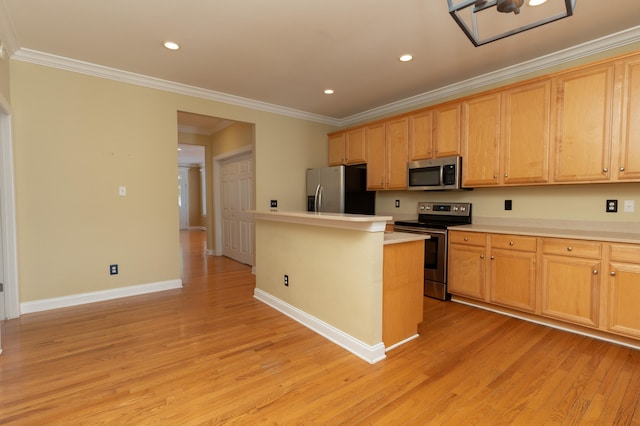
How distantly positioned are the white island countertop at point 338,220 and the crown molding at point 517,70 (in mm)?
2428

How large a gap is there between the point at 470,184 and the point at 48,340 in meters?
→ 4.35

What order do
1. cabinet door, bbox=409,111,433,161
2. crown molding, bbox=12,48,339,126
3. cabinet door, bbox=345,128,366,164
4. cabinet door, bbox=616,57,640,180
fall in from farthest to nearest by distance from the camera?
cabinet door, bbox=345,128,366,164 < cabinet door, bbox=409,111,433,161 < crown molding, bbox=12,48,339,126 < cabinet door, bbox=616,57,640,180

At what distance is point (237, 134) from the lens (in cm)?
550

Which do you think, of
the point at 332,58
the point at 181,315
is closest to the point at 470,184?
the point at 332,58

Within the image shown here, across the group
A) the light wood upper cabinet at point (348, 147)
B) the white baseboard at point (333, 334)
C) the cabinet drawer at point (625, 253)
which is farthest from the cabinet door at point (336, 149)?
the cabinet drawer at point (625, 253)

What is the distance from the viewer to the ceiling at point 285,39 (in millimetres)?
2340

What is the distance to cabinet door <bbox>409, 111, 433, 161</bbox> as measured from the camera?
3.89 metres

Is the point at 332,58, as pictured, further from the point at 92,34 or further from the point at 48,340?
the point at 48,340

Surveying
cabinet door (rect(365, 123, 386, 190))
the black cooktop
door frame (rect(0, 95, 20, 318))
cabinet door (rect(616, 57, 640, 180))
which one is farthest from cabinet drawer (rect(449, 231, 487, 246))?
door frame (rect(0, 95, 20, 318))

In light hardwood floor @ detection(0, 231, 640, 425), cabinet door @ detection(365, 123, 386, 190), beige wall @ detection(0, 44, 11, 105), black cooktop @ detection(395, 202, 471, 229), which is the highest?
beige wall @ detection(0, 44, 11, 105)

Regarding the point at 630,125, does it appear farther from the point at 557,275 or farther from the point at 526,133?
the point at 557,275

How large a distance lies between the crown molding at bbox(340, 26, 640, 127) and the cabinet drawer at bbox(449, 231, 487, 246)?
181 centimetres

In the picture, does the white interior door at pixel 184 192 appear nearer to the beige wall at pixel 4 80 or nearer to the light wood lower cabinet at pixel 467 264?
the beige wall at pixel 4 80

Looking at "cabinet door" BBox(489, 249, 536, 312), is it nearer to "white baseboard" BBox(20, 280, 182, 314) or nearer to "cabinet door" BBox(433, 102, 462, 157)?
"cabinet door" BBox(433, 102, 462, 157)
